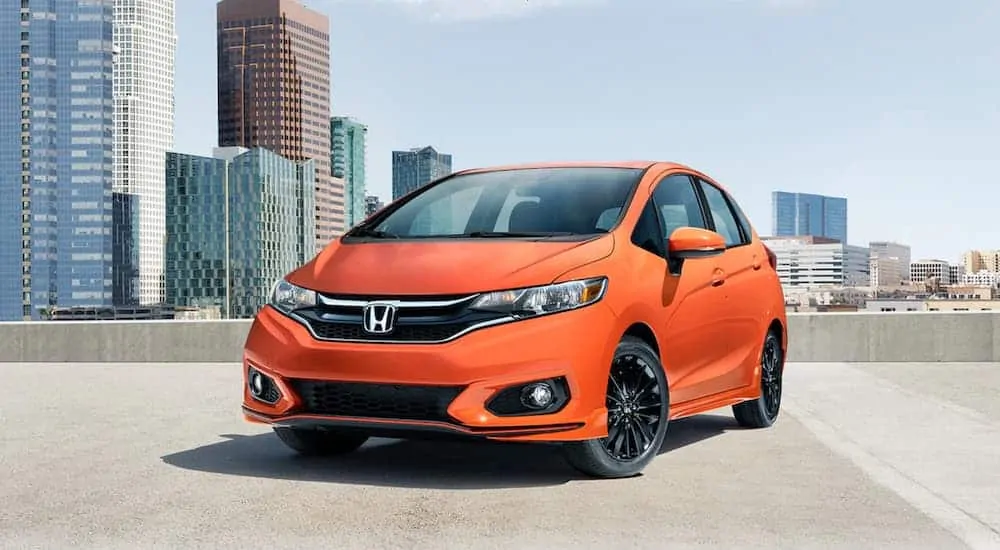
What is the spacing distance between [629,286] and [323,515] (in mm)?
1858

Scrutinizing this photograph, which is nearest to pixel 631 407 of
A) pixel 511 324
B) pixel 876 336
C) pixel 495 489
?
pixel 495 489

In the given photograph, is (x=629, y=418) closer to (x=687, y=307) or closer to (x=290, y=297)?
(x=687, y=307)

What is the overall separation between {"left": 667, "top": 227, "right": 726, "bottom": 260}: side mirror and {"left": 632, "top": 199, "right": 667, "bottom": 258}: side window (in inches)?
2.3

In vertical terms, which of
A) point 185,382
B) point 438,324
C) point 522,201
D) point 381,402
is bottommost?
point 185,382

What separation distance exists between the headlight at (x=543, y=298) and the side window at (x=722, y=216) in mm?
2144

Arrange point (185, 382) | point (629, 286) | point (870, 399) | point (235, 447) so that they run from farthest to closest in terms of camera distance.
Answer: point (185, 382) → point (870, 399) → point (235, 447) → point (629, 286)

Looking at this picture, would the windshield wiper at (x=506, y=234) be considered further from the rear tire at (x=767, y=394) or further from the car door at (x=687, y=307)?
the rear tire at (x=767, y=394)

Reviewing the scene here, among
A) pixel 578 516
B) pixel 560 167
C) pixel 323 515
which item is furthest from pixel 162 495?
pixel 560 167

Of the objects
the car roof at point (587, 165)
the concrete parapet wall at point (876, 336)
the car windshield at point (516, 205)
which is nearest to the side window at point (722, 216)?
the car roof at point (587, 165)

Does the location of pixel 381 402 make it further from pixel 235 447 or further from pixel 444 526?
pixel 235 447

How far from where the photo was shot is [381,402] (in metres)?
5.52

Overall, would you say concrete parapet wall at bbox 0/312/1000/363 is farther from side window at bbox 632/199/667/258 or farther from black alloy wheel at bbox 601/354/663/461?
black alloy wheel at bbox 601/354/663/461

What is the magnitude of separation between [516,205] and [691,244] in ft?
3.31

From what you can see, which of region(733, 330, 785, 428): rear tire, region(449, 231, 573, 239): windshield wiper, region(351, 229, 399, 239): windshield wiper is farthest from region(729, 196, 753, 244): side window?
region(351, 229, 399, 239): windshield wiper
